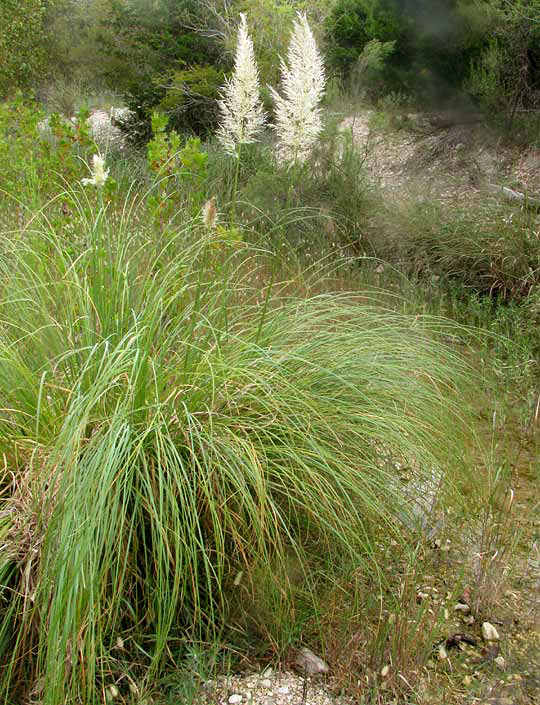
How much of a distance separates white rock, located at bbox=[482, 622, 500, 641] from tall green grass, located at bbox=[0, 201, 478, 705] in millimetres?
420

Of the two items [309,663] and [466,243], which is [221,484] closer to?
[309,663]

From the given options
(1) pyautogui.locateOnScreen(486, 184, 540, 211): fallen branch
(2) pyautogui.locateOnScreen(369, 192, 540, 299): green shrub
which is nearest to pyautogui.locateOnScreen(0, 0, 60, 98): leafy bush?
(2) pyautogui.locateOnScreen(369, 192, 540, 299): green shrub

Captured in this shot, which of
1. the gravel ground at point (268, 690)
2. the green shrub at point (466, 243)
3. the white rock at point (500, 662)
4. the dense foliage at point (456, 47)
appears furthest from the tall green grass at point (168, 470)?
Answer: the dense foliage at point (456, 47)

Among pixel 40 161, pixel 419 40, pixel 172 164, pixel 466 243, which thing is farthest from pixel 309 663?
pixel 419 40

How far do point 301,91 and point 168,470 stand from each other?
1735mm

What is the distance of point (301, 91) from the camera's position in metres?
2.88

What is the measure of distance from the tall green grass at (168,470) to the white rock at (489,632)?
420 millimetres

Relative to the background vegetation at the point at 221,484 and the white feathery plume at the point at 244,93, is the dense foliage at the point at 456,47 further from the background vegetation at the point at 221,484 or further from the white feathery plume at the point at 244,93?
the white feathery plume at the point at 244,93

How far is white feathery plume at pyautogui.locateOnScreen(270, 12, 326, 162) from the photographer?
276 cm

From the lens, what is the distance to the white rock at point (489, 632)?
7.65 ft

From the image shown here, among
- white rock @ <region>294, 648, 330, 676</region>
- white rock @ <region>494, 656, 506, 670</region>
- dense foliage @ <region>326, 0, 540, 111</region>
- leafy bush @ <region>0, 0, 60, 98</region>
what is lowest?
white rock @ <region>494, 656, 506, 670</region>

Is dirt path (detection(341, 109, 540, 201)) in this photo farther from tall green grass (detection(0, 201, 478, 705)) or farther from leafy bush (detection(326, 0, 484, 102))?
tall green grass (detection(0, 201, 478, 705))

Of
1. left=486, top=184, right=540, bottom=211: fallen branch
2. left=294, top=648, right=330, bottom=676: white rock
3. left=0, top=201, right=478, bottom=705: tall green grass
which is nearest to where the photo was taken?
left=0, top=201, right=478, bottom=705: tall green grass

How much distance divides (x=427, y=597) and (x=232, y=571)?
0.66 metres
